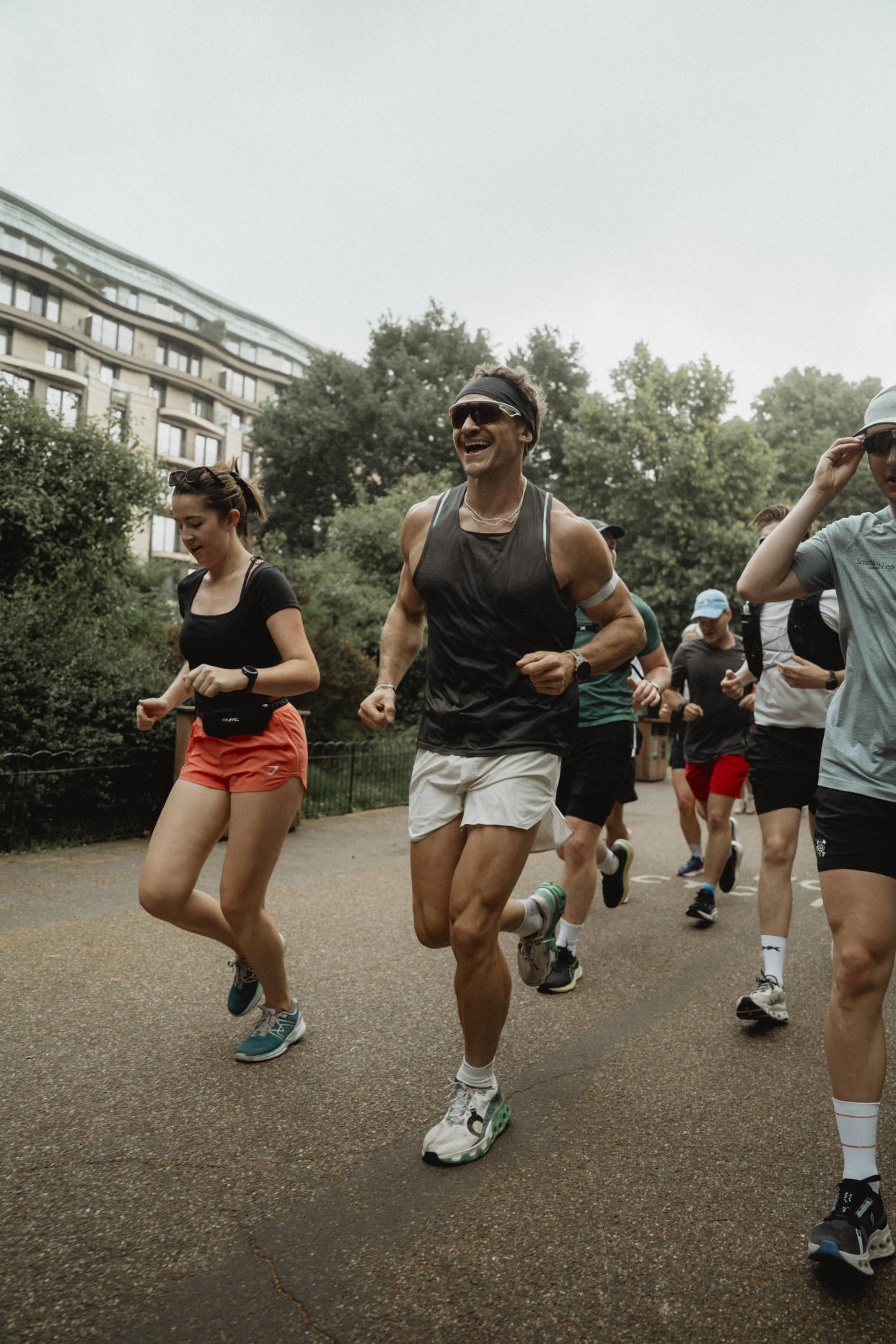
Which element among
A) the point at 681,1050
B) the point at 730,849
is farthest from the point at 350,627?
the point at 681,1050

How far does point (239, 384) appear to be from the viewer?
6531 cm

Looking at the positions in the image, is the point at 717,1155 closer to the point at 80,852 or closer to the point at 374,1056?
the point at 374,1056

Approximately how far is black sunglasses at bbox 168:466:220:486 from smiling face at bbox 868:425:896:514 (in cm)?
227

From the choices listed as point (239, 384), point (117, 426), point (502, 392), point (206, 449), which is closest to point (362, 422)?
point (117, 426)

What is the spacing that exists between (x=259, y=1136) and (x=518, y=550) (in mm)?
1948

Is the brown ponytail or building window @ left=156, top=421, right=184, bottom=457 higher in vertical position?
building window @ left=156, top=421, right=184, bottom=457

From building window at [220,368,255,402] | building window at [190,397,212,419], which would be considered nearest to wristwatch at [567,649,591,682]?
building window at [190,397,212,419]

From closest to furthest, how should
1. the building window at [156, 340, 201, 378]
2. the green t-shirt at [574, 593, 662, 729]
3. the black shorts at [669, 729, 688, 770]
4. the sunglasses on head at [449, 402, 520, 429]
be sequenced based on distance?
1. the sunglasses on head at [449, 402, 520, 429]
2. the green t-shirt at [574, 593, 662, 729]
3. the black shorts at [669, 729, 688, 770]
4. the building window at [156, 340, 201, 378]

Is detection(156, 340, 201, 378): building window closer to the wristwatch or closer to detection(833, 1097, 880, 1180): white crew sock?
the wristwatch

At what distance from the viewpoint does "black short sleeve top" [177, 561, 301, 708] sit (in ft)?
11.9

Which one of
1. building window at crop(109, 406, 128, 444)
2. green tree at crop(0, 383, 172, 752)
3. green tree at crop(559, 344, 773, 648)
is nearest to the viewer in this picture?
green tree at crop(0, 383, 172, 752)

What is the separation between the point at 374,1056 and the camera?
12.2 feet

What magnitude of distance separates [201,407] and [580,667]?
61.9 m

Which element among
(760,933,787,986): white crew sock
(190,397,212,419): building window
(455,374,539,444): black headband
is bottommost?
(760,933,787,986): white crew sock
